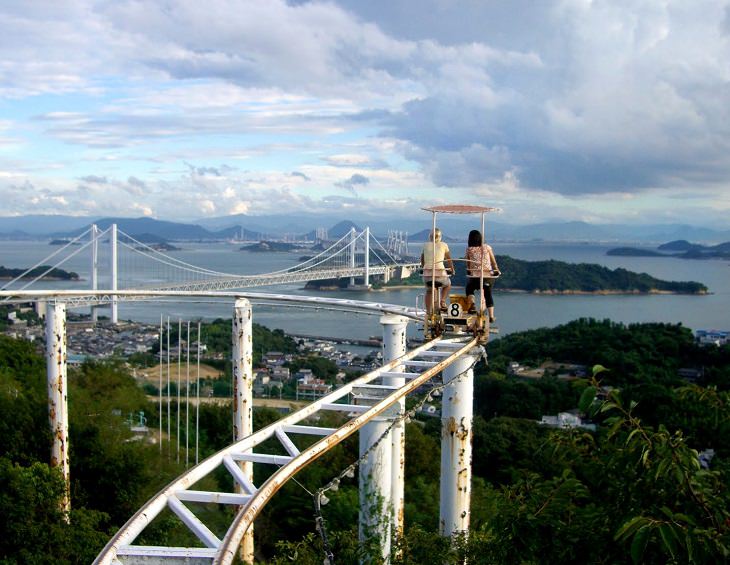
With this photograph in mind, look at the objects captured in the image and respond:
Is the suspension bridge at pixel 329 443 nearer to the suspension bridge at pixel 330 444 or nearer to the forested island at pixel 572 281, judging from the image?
the suspension bridge at pixel 330 444

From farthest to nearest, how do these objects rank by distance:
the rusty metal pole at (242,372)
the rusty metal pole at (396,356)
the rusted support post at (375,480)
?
1. the rusty metal pole at (242,372)
2. the rusty metal pole at (396,356)
3. the rusted support post at (375,480)

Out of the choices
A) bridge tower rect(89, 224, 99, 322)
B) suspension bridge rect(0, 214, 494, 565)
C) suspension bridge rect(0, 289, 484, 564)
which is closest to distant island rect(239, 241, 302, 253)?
bridge tower rect(89, 224, 99, 322)

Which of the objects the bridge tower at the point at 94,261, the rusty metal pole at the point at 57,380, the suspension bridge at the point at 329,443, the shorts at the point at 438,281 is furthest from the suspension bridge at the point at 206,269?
the shorts at the point at 438,281

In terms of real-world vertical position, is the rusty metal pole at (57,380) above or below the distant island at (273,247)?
below

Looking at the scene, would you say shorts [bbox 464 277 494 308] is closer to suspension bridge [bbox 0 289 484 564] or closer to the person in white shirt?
the person in white shirt

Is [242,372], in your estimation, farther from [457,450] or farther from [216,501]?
[216,501]

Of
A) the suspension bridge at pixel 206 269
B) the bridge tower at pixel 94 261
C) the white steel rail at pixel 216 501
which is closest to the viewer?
the white steel rail at pixel 216 501
